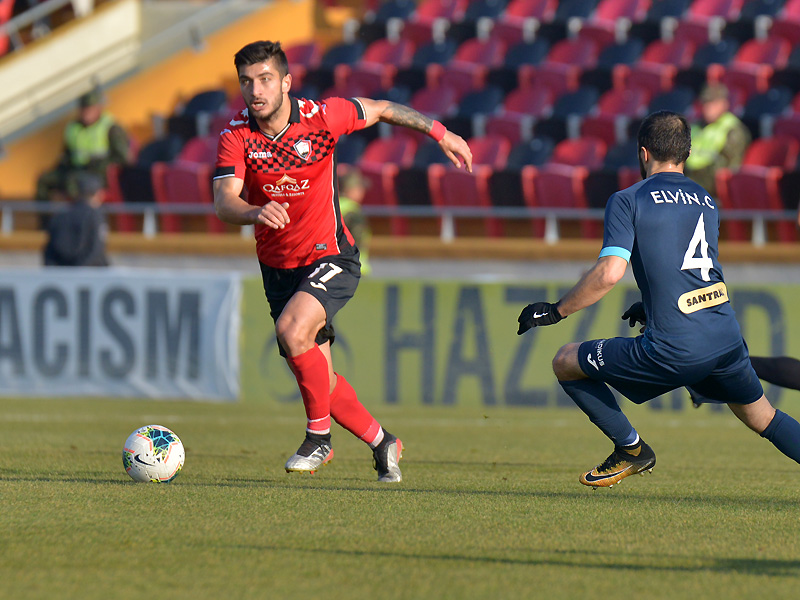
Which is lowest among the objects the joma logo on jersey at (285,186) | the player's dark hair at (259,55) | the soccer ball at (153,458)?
the soccer ball at (153,458)

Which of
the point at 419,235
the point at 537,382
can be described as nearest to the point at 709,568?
the point at 537,382

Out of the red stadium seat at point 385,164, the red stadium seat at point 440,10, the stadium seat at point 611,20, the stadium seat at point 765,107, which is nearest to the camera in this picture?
the stadium seat at point 765,107

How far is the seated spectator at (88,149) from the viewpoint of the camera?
1587cm

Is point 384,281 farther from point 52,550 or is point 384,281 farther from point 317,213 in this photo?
point 52,550

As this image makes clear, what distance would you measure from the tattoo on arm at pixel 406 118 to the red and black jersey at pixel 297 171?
132 mm

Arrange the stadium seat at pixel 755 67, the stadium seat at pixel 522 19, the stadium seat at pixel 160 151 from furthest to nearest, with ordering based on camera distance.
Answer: the stadium seat at pixel 522 19
the stadium seat at pixel 160 151
the stadium seat at pixel 755 67

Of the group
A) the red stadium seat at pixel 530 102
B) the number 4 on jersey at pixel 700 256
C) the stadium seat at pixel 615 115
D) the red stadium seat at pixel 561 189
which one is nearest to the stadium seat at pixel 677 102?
the stadium seat at pixel 615 115

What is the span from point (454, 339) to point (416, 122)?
5421mm

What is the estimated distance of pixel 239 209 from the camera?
5.46 m

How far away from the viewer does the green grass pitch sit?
362 centimetres

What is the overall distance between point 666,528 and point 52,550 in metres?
2.20

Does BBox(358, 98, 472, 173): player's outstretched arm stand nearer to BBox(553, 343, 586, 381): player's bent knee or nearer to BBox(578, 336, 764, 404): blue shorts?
BBox(553, 343, 586, 381): player's bent knee

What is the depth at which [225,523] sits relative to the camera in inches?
179

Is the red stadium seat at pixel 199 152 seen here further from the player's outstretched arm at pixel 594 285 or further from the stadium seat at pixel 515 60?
the player's outstretched arm at pixel 594 285
